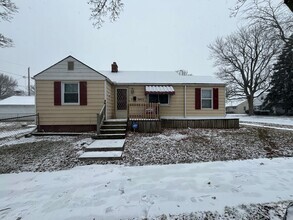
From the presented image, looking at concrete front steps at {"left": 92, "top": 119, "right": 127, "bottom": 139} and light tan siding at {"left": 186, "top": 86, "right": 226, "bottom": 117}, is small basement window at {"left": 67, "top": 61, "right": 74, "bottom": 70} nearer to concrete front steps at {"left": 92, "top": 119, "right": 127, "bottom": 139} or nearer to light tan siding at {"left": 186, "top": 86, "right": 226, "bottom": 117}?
concrete front steps at {"left": 92, "top": 119, "right": 127, "bottom": 139}

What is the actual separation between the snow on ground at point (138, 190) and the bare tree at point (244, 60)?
1155 inches

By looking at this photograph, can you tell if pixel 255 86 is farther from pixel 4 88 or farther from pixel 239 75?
pixel 4 88

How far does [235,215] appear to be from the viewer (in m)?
2.95

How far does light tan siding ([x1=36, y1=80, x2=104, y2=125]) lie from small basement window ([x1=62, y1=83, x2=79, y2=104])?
0.96ft

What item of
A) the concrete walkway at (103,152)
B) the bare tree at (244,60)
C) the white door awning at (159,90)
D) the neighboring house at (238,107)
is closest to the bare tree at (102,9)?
the concrete walkway at (103,152)

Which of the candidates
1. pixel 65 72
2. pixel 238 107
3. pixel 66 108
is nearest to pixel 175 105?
pixel 66 108

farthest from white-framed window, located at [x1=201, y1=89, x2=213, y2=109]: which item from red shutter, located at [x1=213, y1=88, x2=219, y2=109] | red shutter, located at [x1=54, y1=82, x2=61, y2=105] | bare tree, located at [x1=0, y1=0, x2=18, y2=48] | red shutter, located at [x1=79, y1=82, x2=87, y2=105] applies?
bare tree, located at [x1=0, y1=0, x2=18, y2=48]

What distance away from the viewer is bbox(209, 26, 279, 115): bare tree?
29.0 meters

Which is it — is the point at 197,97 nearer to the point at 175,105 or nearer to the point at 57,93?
the point at 175,105

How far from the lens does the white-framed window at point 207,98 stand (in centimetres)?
1320

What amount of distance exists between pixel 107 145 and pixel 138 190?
3.42 meters

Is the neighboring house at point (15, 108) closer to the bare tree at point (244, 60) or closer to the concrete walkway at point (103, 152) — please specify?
the concrete walkway at point (103, 152)

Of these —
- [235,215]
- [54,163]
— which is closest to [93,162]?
[54,163]

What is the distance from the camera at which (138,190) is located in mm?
3725
